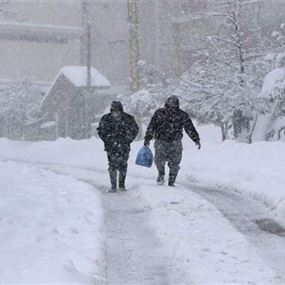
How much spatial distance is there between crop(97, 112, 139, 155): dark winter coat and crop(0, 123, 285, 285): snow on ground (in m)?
0.90

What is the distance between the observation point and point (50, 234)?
25.1 ft

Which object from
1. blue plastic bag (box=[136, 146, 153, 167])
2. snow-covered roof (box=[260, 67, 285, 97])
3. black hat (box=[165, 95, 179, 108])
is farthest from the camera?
snow-covered roof (box=[260, 67, 285, 97])

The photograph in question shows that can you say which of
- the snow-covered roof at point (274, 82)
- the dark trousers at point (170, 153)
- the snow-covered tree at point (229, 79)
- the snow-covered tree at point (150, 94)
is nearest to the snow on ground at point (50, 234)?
the dark trousers at point (170, 153)

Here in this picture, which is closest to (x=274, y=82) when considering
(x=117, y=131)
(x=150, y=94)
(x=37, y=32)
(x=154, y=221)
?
(x=150, y=94)

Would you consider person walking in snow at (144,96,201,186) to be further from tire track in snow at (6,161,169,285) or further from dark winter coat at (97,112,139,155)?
tire track in snow at (6,161,169,285)

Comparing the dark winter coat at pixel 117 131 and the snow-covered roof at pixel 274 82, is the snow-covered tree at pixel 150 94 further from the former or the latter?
the dark winter coat at pixel 117 131

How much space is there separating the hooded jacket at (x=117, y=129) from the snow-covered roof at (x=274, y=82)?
7654 millimetres

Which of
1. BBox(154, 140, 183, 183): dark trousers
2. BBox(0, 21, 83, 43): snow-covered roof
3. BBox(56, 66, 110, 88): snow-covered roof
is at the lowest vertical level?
BBox(56, 66, 110, 88): snow-covered roof

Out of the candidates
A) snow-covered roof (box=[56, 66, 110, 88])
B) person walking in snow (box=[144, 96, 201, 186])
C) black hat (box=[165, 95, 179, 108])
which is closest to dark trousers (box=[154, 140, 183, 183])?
person walking in snow (box=[144, 96, 201, 186])

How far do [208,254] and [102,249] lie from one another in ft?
3.89

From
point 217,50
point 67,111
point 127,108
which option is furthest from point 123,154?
point 67,111

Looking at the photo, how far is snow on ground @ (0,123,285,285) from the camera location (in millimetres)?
6168

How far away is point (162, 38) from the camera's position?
43469 mm

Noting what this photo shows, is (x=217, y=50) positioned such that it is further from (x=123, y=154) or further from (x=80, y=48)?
(x=80, y=48)
